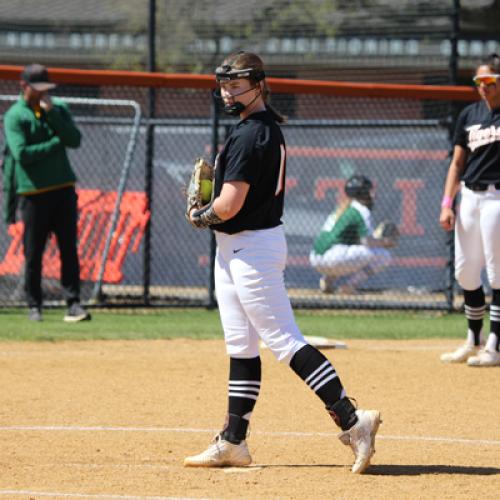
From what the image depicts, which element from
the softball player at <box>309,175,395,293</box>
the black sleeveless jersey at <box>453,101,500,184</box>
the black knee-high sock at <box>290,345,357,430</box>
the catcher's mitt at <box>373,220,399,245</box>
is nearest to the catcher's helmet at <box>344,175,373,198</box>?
the softball player at <box>309,175,395,293</box>

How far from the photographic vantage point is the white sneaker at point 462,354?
10156 millimetres

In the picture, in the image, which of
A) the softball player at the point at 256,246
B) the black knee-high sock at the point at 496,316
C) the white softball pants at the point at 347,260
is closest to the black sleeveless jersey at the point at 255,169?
the softball player at the point at 256,246

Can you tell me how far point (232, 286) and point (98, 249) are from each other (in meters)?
8.77

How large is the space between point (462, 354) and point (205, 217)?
15.4ft

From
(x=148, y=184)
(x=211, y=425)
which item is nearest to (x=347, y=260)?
(x=148, y=184)

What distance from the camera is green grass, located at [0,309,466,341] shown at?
1170 cm

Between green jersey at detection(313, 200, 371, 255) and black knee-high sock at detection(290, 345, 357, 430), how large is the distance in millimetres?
8570

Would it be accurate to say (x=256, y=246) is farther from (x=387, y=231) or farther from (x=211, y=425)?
(x=387, y=231)

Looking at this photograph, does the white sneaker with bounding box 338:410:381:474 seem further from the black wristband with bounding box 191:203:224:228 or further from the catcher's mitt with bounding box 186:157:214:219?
the catcher's mitt with bounding box 186:157:214:219

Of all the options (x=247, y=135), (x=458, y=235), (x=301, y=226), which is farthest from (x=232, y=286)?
(x=301, y=226)

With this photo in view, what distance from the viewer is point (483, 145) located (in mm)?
9695

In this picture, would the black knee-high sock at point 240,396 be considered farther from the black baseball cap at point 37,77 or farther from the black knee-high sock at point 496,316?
the black baseball cap at point 37,77

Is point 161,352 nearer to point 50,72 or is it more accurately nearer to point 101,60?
point 50,72

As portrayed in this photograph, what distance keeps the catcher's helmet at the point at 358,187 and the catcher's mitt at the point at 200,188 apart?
862 centimetres
